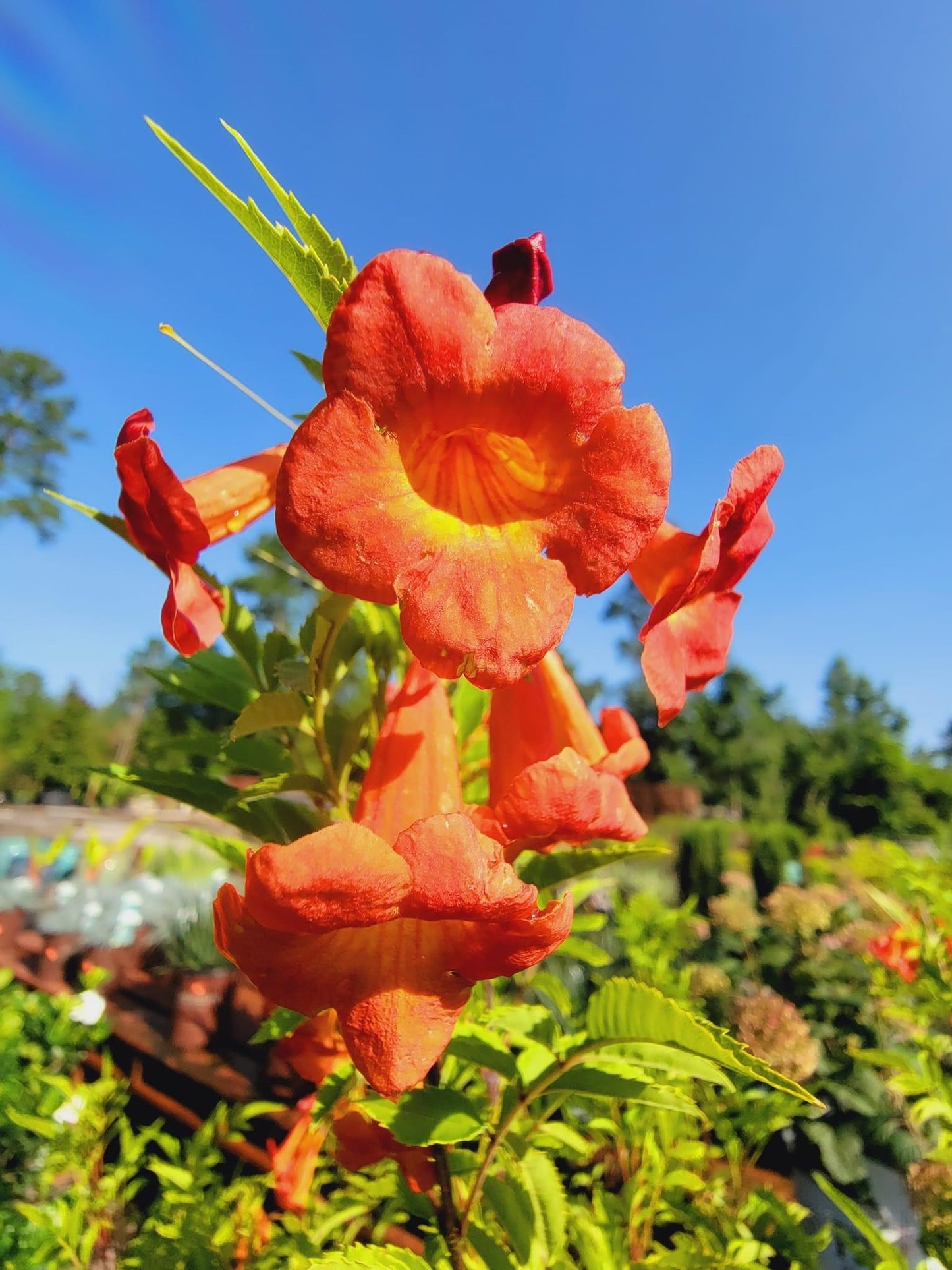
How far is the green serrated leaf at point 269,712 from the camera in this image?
87cm

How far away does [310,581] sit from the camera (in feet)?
3.42

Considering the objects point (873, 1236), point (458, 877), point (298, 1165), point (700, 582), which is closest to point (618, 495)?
point (700, 582)

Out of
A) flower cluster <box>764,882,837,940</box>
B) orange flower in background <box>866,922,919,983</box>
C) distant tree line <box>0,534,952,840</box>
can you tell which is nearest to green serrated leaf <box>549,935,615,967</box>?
orange flower in background <box>866,922,919,983</box>

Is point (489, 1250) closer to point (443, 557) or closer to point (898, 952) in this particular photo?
point (443, 557)

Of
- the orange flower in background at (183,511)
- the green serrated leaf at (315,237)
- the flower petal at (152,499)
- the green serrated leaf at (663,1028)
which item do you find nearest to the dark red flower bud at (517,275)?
the green serrated leaf at (315,237)

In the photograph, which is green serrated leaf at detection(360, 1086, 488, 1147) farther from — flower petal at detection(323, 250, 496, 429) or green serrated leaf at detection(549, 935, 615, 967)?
flower petal at detection(323, 250, 496, 429)

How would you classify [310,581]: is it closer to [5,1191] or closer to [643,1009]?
[643,1009]

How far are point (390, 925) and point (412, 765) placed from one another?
0.19 meters

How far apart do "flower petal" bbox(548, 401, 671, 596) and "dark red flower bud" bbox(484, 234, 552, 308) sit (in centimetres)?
23

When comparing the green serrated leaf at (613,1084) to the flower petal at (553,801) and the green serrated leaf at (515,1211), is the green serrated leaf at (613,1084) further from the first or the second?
the flower petal at (553,801)

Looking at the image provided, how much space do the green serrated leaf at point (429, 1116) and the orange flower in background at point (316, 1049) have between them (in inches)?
10.6

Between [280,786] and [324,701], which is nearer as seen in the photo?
[280,786]

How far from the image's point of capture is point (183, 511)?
745 millimetres

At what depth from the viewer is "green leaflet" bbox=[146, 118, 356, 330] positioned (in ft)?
2.34
